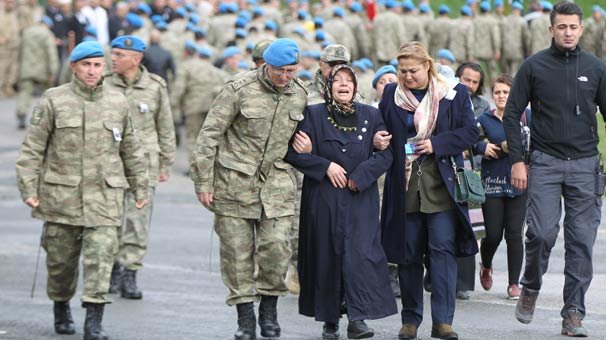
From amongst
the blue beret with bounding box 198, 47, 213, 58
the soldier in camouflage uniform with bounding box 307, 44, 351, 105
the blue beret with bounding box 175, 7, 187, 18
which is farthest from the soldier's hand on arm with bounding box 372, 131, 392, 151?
the blue beret with bounding box 175, 7, 187, 18

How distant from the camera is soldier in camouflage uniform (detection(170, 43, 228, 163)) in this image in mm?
21047

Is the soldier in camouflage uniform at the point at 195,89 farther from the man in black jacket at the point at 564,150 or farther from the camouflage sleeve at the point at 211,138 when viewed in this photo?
the man in black jacket at the point at 564,150

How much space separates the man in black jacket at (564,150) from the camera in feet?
31.0

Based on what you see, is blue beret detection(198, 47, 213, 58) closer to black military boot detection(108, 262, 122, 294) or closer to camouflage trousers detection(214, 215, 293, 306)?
black military boot detection(108, 262, 122, 294)

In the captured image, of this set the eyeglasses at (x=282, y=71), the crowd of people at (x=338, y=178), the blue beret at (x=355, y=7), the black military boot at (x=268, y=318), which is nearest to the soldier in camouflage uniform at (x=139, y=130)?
the crowd of people at (x=338, y=178)

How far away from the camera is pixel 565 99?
945 cm

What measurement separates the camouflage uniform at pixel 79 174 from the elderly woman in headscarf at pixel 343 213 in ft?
4.34

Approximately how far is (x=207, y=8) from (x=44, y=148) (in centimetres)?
2251

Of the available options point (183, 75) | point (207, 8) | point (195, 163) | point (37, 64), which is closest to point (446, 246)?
point (195, 163)

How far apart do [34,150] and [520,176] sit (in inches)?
127

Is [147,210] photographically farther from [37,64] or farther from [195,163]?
[37,64]

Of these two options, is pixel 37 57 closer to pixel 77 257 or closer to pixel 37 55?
pixel 37 55

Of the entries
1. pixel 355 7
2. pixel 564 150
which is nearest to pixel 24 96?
pixel 355 7

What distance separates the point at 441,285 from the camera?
9484 mm
